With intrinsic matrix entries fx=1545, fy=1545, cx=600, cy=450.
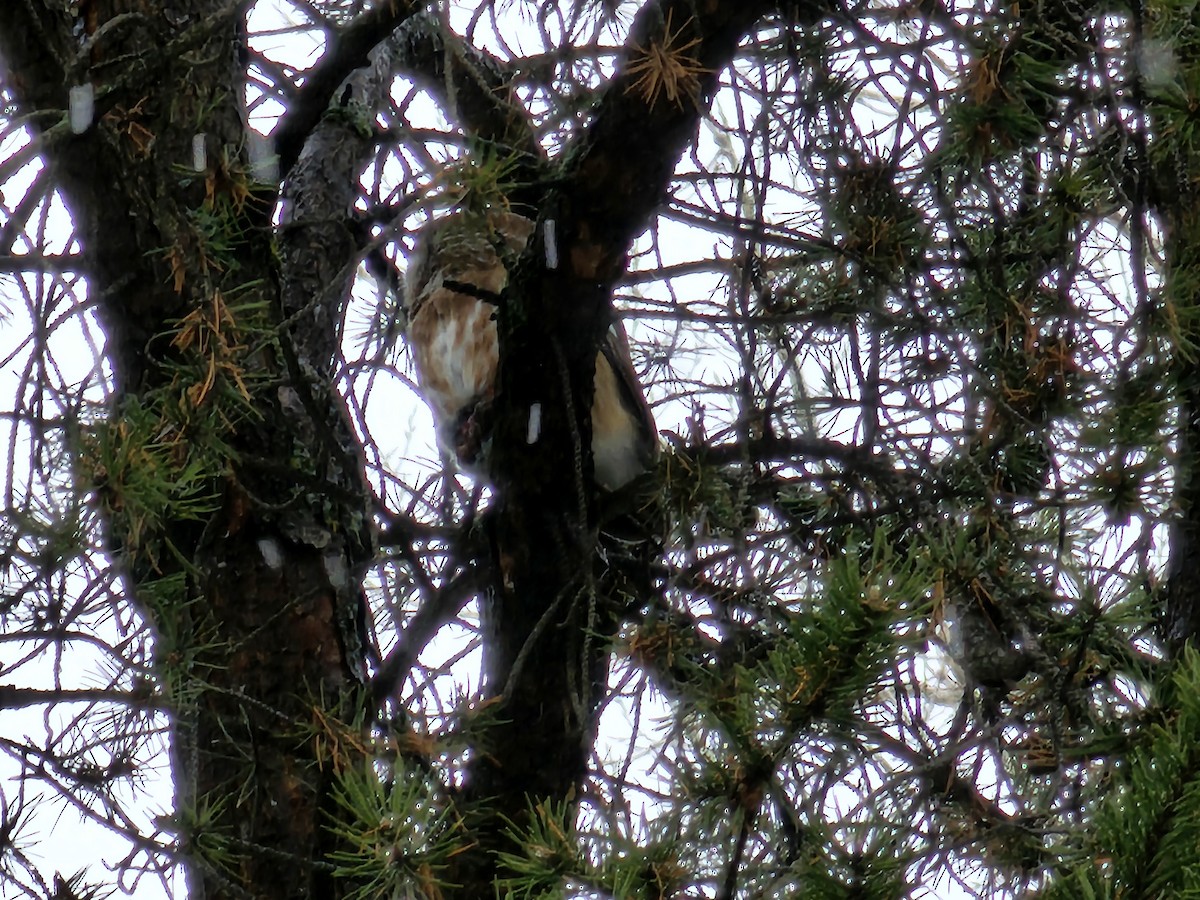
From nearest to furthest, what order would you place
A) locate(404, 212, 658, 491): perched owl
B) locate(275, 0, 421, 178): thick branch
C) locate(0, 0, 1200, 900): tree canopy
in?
locate(0, 0, 1200, 900): tree canopy, locate(275, 0, 421, 178): thick branch, locate(404, 212, 658, 491): perched owl

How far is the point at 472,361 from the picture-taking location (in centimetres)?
320

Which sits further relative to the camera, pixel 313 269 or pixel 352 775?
pixel 313 269

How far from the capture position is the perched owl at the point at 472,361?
126 inches

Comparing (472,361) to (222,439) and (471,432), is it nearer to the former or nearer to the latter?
(471,432)

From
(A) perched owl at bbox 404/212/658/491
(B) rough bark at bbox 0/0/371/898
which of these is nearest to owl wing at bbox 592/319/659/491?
(A) perched owl at bbox 404/212/658/491

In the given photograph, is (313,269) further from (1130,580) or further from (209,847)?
(1130,580)

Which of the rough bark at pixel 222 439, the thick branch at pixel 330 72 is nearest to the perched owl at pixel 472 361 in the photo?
the thick branch at pixel 330 72

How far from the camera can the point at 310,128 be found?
9.73 feet

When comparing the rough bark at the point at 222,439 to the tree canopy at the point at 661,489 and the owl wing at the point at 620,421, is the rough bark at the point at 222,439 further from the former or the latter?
the owl wing at the point at 620,421

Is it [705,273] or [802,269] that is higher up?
[705,273]

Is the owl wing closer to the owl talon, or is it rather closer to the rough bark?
→ the owl talon

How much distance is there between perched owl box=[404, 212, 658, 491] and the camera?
3193 mm

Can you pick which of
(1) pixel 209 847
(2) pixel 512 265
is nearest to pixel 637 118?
(2) pixel 512 265

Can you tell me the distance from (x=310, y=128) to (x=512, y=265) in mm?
937
